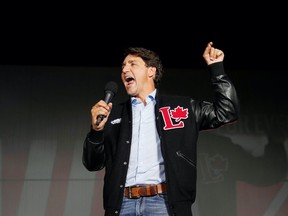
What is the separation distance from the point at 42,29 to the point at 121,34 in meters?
0.53

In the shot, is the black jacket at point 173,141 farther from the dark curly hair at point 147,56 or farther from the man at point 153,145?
the dark curly hair at point 147,56

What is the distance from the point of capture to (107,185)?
1.31 m

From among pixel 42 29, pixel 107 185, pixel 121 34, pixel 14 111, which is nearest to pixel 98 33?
pixel 121 34

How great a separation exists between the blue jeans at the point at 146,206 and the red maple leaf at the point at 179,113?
276mm

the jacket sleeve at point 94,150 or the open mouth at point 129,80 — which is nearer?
the jacket sleeve at point 94,150

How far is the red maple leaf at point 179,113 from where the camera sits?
138 centimetres

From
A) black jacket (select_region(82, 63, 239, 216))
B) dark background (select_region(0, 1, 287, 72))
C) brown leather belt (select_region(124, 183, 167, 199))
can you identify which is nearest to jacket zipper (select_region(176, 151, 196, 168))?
black jacket (select_region(82, 63, 239, 216))

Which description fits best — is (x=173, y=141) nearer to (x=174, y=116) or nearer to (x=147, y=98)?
(x=174, y=116)

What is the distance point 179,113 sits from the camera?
4.57 ft

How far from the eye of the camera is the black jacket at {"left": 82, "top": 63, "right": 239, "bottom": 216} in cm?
125

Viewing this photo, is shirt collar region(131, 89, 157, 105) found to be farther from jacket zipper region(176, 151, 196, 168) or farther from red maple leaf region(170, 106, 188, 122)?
jacket zipper region(176, 151, 196, 168)

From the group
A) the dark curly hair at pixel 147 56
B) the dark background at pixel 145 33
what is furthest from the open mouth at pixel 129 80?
the dark background at pixel 145 33

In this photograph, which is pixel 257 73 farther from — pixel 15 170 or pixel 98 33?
pixel 15 170

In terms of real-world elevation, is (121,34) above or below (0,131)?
above
